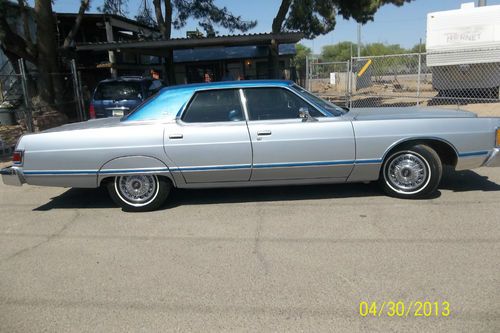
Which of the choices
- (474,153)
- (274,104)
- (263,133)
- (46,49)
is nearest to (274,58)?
(46,49)

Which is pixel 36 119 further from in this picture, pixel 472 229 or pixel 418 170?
pixel 472 229

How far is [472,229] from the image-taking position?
4.22 m

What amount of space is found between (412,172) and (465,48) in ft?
34.4

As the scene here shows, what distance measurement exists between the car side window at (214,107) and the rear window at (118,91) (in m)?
5.74

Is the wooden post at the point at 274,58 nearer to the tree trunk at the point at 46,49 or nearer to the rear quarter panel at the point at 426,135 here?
the tree trunk at the point at 46,49

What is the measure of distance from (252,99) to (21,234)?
10.3 feet

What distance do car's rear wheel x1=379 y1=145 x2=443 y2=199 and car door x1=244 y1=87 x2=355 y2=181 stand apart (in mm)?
537

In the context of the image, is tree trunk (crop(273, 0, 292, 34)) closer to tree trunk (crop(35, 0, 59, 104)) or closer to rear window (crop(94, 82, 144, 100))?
rear window (crop(94, 82, 144, 100))

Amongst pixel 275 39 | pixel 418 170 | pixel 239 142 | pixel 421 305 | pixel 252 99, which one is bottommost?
pixel 421 305

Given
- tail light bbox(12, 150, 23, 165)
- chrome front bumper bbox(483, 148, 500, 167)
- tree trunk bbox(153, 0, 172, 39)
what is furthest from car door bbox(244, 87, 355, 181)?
tree trunk bbox(153, 0, 172, 39)

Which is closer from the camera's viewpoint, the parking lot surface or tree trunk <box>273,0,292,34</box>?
the parking lot surface

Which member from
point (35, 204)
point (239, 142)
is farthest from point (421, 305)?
point (35, 204)
